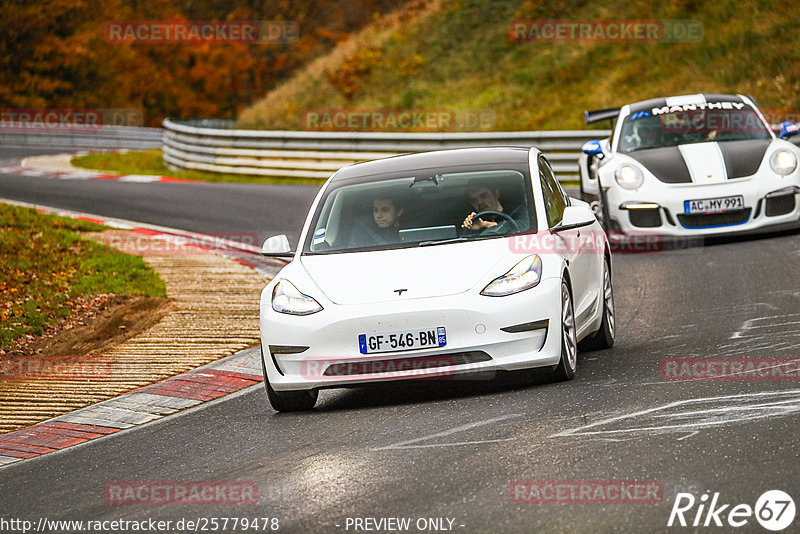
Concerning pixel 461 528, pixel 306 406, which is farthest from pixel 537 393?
pixel 461 528

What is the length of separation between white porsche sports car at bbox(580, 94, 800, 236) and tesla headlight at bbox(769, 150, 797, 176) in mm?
11

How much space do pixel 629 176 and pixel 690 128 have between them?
1.23 metres

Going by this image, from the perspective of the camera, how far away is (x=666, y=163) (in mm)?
13898

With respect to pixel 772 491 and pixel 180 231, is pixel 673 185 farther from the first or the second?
pixel 772 491

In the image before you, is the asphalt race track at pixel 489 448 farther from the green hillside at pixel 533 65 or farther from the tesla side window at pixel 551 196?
the green hillside at pixel 533 65

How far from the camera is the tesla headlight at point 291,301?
751cm

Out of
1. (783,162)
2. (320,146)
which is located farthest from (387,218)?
(320,146)

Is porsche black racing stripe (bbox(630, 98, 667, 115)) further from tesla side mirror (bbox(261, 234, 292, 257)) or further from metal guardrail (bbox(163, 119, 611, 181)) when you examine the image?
tesla side mirror (bbox(261, 234, 292, 257))

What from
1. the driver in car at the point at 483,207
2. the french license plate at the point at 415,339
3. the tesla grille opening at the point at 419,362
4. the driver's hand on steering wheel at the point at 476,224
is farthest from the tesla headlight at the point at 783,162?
the french license plate at the point at 415,339

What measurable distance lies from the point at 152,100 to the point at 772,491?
207 ft

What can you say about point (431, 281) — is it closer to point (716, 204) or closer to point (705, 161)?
point (716, 204)

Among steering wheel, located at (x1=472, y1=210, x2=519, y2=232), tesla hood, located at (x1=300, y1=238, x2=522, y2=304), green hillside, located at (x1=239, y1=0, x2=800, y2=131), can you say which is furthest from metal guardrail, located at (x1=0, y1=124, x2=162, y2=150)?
tesla hood, located at (x1=300, y1=238, x2=522, y2=304)

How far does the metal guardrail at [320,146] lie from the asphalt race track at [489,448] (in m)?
13.0

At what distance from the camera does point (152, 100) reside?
65.7 m
